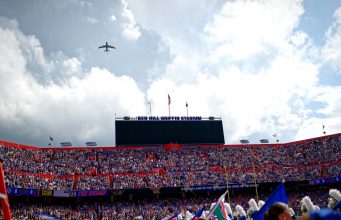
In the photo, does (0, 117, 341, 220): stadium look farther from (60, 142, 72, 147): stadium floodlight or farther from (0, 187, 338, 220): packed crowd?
(60, 142, 72, 147): stadium floodlight

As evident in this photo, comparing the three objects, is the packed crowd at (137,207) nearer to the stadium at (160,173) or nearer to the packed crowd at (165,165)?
the stadium at (160,173)

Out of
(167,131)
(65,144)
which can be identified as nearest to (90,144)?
(65,144)

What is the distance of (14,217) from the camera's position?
38188mm

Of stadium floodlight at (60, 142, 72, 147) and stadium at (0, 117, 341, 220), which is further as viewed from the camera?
stadium floodlight at (60, 142, 72, 147)

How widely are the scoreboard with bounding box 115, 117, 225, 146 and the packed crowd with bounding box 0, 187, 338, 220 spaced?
43.4 ft

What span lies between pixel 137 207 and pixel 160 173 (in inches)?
314

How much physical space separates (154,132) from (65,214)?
23.8m

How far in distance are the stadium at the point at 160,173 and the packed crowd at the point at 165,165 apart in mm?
167

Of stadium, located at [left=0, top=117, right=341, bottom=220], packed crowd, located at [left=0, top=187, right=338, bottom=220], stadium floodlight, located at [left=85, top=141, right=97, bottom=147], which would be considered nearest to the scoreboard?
stadium, located at [left=0, top=117, right=341, bottom=220]

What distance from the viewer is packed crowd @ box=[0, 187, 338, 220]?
42.0 metres

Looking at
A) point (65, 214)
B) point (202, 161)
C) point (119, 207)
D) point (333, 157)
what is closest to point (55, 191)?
point (65, 214)

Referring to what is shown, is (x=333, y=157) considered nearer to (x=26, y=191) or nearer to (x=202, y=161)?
(x=202, y=161)

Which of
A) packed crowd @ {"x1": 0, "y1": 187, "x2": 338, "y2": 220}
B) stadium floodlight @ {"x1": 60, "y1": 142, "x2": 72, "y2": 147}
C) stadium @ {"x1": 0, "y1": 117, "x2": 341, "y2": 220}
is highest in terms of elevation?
stadium floodlight @ {"x1": 60, "y1": 142, "x2": 72, "y2": 147}

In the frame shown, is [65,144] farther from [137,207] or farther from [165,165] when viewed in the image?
[137,207]
